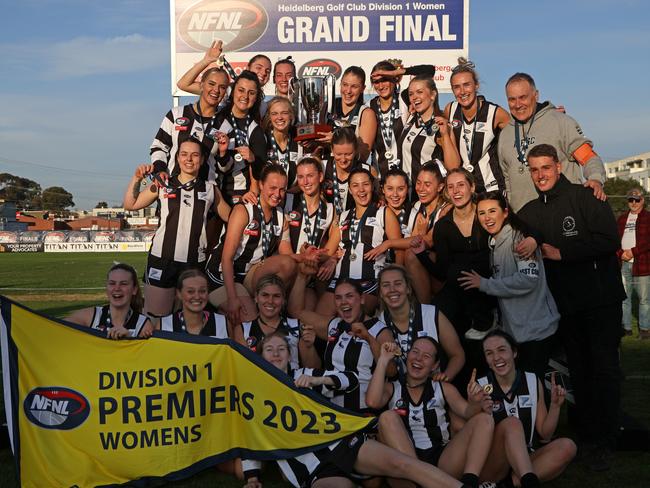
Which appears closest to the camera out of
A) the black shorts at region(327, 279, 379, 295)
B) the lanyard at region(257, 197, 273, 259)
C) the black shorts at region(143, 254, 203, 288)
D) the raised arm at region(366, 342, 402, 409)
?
the raised arm at region(366, 342, 402, 409)

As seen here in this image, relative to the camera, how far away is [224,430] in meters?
4.38

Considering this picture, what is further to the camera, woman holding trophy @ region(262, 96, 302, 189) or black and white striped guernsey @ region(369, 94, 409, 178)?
black and white striped guernsey @ region(369, 94, 409, 178)

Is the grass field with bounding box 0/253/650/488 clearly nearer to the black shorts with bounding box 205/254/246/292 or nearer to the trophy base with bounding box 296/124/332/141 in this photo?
the black shorts with bounding box 205/254/246/292

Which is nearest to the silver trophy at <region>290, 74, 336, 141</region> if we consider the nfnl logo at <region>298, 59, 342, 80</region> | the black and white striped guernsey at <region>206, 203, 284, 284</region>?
the black and white striped guernsey at <region>206, 203, 284, 284</region>

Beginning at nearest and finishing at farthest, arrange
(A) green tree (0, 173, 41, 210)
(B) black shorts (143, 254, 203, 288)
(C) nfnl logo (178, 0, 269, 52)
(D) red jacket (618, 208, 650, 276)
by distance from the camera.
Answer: (B) black shorts (143, 254, 203, 288)
(D) red jacket (618, 208, 650, 276)
(C) nfnl logo (178, 0, 269, 52)
(A) green tree (0, 173, 41, 210)

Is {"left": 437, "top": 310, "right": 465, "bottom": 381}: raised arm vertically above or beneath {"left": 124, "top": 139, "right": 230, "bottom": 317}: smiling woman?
beneath

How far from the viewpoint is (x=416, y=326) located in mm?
Answer: 4676

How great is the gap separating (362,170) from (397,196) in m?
0.34

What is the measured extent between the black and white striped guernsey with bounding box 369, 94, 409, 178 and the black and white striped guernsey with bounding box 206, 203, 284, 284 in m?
1.16

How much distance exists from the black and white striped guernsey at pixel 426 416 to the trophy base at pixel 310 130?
246 cm

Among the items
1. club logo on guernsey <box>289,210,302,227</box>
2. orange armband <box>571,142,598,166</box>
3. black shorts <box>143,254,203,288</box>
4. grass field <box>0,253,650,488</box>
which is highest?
orange armband <box>571,142,598,166</box>

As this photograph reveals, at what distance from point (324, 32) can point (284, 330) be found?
24.7ft

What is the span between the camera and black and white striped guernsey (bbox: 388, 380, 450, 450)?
425 cm

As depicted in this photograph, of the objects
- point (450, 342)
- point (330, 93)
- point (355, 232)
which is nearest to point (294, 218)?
point (355, 232)
